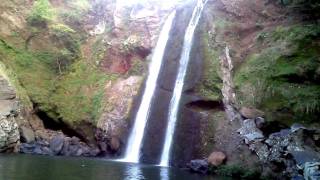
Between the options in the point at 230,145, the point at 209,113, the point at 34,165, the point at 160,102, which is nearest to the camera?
the point at 34,165

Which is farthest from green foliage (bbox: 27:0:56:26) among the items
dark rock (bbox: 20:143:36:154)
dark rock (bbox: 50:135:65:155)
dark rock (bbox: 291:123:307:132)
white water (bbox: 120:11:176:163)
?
dark rock (bbox: 291:123:307:132)

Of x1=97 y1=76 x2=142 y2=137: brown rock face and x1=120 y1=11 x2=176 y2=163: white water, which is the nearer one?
x1=120 y1=11 x2=176 y2=163: white water

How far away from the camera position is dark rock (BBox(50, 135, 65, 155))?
85.7 ft

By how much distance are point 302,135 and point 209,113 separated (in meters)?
6.08

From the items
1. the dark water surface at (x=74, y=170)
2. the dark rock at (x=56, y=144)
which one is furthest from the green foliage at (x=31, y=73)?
the dark water surface at (x=74, y=170)

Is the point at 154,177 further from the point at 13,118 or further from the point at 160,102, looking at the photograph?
the point at 13,118

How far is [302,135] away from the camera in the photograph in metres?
20.1

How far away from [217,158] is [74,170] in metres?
7.20

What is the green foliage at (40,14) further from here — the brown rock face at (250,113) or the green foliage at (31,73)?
the brown rock face at (250,113)

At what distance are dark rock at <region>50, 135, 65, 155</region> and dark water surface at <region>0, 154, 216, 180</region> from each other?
9.79ft

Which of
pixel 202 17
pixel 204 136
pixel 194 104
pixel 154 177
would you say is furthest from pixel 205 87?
pixel 154 177

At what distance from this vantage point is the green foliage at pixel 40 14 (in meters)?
31.2

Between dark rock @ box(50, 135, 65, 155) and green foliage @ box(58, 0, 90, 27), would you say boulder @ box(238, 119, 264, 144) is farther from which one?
green foliage @ box(58, 0, 90, 27)

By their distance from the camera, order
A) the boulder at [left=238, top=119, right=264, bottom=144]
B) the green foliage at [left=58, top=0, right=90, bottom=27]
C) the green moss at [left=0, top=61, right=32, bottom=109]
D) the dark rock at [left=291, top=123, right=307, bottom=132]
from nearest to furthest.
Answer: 1. the dark rock at [left=291, top=123, right=307, bottom=132]
2. the boulder at [left=238, top=119, right=264, bottom=144]
3. the green moss at [left=0, top=61, right=32, bottom=109]
4. the green foliage at [left=58, top=0, right=90, bottom=27]
